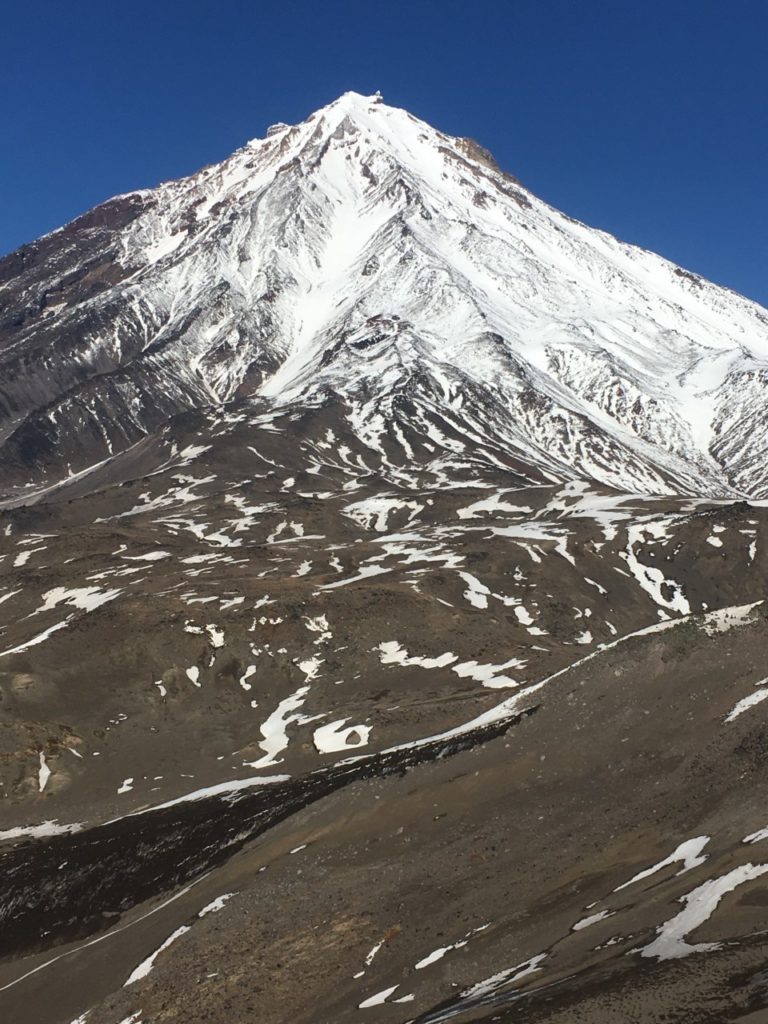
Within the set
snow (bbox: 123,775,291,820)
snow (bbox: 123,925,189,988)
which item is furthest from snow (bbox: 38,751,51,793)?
snow (bbox: 123,925,189,988)

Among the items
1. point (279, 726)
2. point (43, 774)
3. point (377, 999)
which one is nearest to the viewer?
point (377, 999)

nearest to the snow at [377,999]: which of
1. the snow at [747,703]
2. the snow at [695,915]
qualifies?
the snow at [695,915]

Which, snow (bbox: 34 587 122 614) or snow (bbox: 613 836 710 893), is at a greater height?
snow (bbox: 34 587 122 614)

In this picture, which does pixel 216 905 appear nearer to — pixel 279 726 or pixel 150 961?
pixel 150 961

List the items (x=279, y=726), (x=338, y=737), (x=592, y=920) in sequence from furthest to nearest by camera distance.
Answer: (x=279, y=726)
(x=338, y=737)
(x=592, y=920)

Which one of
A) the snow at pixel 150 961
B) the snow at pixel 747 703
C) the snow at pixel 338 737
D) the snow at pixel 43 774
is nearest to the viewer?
the snow at pixel 150 961

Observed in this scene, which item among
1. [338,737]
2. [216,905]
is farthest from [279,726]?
[216,905]

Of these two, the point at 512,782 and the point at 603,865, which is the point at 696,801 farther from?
the point at 512,782

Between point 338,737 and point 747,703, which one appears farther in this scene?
point 338,737

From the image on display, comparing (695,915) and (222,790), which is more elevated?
(222,790)

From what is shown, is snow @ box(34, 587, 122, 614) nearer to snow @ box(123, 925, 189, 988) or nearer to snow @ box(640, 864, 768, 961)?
snow @ box(123, 925, 189, 988)

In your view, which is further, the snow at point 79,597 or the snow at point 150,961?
the snow at point 79,597

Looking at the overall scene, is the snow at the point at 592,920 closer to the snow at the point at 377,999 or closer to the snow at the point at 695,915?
the snow at the point at 695,915
